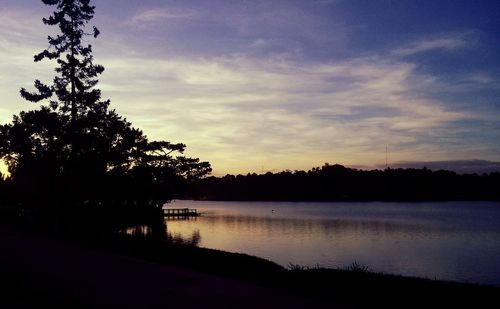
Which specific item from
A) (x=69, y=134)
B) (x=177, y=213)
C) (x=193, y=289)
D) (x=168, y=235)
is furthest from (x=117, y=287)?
(x=177, y=213)

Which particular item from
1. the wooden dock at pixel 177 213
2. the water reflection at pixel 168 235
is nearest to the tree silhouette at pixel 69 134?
the water reflection at pixel 168 235

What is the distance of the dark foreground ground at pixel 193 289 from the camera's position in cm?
1008

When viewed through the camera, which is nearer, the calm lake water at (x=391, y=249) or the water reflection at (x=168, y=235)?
the calm lake water at (x=391, y=249)

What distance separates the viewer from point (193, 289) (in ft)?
37.6

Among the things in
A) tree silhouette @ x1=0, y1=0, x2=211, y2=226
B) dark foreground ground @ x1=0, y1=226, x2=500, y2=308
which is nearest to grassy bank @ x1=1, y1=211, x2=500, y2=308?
dark foreground ground @ x1=0, y1=226, x2=500, y2=308

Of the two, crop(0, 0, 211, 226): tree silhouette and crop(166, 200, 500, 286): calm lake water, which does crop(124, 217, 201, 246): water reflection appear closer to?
crop(166, 200, 500, 286): calm lake water

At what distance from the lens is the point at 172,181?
259 feet

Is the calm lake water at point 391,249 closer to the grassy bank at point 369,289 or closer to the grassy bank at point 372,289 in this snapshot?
the grassy bank at point 369,289

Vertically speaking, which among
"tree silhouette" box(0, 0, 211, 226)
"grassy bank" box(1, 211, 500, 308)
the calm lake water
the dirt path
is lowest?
the calm lake water

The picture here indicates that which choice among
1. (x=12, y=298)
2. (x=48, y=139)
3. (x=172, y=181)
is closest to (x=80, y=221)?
(x=48, y=139)

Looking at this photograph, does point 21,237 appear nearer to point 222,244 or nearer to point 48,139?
point 48,139

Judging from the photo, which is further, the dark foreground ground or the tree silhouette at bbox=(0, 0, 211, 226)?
the tree silhouette at bbox=(0, 0, 211, 226)

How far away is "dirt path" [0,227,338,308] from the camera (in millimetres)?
10078

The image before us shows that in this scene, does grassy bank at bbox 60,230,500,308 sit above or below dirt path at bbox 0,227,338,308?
below
